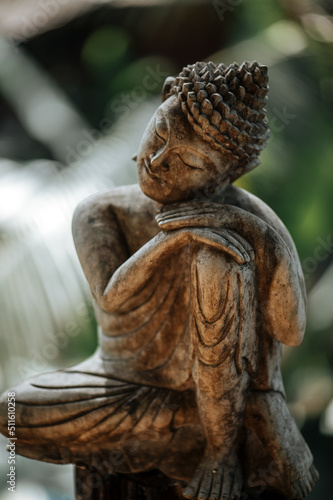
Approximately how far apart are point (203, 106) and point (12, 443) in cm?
112

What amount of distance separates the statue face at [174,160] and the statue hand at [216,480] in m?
0.71

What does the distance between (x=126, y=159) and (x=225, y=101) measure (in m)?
1.31

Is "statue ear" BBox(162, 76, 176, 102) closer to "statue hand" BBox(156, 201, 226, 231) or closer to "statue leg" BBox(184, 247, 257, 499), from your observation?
"statue hand" BBox(156, 201, 226, 231)

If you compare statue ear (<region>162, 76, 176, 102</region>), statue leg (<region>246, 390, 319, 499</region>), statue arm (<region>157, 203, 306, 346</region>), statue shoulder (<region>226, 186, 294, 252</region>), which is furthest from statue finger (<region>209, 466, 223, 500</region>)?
statue ear (<region>162, 76, 176, 102</region>)

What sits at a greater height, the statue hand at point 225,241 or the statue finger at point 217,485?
the statue hand at point 225,241

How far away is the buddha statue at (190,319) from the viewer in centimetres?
170

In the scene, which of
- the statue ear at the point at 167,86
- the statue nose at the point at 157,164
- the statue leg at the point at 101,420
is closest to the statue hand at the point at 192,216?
the statue nose at the point at 157,164

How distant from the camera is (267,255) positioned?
1.75 m

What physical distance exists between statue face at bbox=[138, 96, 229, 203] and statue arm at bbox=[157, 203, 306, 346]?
0.21 ft

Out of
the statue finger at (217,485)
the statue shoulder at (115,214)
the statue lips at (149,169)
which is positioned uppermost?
the statue lips at (149,169)

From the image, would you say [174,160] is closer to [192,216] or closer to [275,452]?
[192,216]

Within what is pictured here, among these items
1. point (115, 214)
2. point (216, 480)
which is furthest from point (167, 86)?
point (216, 480)

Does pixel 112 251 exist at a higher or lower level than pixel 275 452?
higher

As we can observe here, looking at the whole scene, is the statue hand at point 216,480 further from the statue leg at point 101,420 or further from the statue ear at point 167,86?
the statue ear at point 167,86
